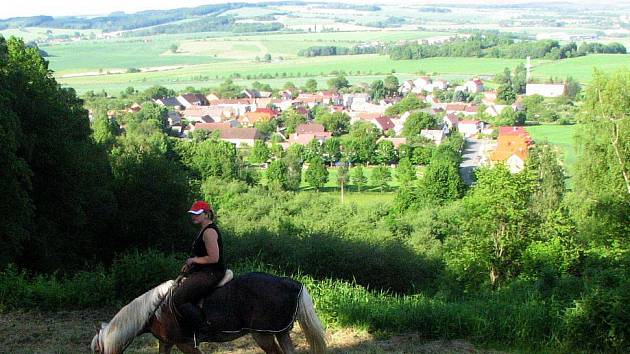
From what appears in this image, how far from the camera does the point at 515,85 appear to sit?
109750 mm

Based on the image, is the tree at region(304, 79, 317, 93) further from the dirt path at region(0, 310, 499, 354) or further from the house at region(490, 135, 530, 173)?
the dirt path at region(0, 310, 499, 354)

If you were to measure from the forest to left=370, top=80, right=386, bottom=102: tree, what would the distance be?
9011 cm

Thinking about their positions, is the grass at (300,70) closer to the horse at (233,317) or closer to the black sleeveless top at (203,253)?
the horse at (233,317)

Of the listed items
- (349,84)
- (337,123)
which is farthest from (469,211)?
(349,84)

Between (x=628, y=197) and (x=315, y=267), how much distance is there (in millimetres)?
10623

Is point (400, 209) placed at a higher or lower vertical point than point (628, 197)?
lower

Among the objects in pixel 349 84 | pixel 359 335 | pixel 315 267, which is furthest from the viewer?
pixel 349 84

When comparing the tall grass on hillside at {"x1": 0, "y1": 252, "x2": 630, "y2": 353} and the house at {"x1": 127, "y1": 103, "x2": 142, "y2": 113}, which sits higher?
the tall grass on hillside at {"x1": 0, "y1": 252, "x2": 630, "y2": 353}

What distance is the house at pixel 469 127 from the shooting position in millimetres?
79875

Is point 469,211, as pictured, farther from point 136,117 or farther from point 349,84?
point 349,84

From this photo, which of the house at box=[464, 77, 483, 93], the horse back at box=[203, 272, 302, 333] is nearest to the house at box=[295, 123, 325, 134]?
the house at box=[464, 77, 483, 93]

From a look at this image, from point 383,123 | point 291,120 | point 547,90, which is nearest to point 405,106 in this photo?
point 383,123

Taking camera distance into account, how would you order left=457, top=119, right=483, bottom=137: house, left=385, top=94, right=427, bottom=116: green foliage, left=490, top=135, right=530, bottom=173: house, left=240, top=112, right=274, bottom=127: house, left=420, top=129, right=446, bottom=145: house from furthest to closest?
left=385, top=94, right=427, bottom=116: green foliage
left=240, top=112, right=274, bottom=127: house
left=457, top=119, right=483, bottom=137: house
left=420, top=129, right=446, bottom=145: house
left=490, top=135, right=530, bottom=173: house

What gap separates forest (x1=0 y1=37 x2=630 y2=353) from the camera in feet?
26.2
